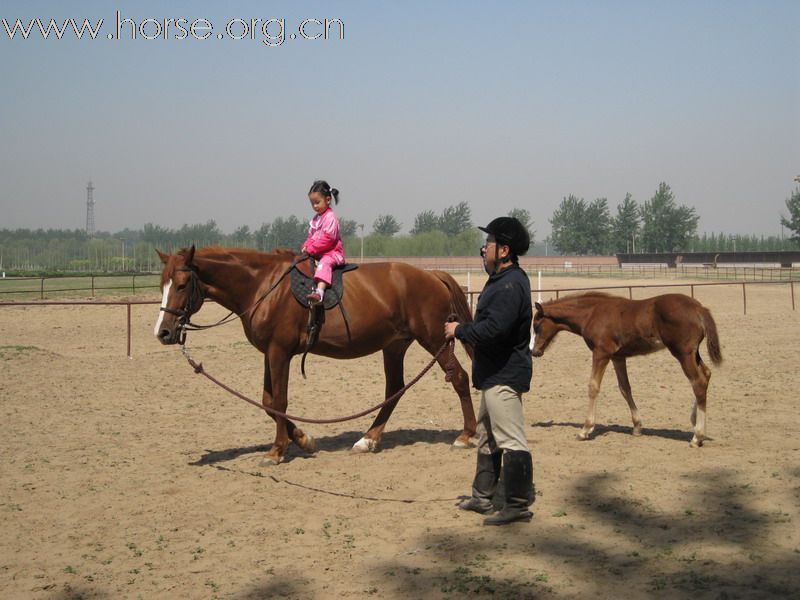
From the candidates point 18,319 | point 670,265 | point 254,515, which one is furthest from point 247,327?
point 670,265

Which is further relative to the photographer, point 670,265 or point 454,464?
point 670,265

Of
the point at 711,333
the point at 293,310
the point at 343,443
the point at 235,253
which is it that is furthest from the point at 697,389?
the point at 235,253

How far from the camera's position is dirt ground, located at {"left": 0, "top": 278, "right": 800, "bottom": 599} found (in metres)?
4.45

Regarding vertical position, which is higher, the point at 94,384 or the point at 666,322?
the point at 666,322

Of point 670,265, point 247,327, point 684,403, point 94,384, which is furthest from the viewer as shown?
point 670,265

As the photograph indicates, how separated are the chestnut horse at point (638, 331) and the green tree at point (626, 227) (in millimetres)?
110678

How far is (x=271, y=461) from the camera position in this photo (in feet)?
24.5

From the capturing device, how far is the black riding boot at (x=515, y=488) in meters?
5.30

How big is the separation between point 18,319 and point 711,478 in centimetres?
2311

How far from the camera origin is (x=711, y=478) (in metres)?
6.43

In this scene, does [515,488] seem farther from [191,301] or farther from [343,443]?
[191,301]

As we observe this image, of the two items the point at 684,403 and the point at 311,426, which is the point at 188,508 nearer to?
the point at 311,426

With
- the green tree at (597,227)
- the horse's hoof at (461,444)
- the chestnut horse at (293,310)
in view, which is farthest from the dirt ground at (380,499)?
the green tree at (597,227)

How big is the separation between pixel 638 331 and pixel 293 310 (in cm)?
387
